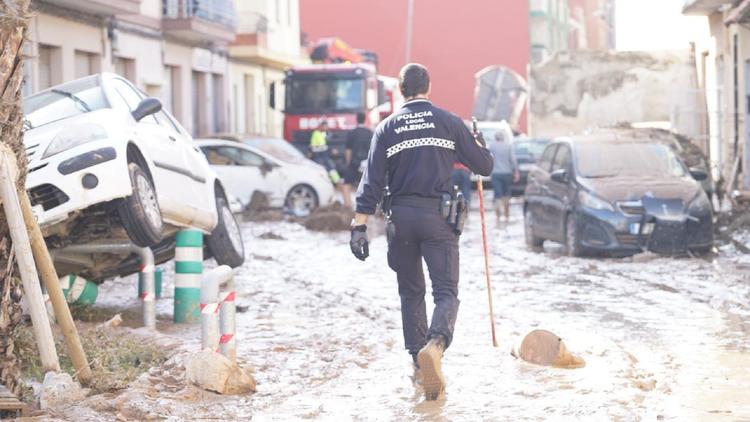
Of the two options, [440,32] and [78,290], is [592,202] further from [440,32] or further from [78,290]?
[440,32]

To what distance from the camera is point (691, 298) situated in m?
12.7

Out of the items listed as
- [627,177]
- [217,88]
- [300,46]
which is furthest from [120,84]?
[300,46]

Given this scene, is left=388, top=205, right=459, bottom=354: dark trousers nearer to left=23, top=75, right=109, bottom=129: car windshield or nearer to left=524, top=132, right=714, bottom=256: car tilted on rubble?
left=23, top=75, right=109, bottom=129: car windshield

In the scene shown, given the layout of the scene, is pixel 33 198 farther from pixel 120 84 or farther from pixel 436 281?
pixel 436 281

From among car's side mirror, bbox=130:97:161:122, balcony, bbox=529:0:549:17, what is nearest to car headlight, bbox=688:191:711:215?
car's side mirror, bbox=130:97:161:122

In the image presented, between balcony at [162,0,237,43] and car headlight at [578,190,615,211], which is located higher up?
balcony at [162,0,237,43]

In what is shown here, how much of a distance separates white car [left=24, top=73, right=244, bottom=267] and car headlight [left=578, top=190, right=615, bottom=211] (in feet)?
18.3

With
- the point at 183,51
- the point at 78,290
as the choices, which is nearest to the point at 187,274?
the point at 78,290

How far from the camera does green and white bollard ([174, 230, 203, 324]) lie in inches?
443

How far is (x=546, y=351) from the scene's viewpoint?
8719mm

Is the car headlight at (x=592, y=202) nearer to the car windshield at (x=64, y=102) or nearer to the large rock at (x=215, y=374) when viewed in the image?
the car windshield at (x=64, y=102)

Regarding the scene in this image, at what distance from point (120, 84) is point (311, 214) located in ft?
41.8

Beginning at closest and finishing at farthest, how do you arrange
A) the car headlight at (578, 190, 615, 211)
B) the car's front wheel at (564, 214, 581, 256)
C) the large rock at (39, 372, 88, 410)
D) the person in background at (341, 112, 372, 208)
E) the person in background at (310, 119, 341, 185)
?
the large rock at (39, 372, 88, 410) → the car headlight at (578, 190, 615, 211) → the car's front wheel at (564, 214, 581, 256) → the person in background at (341, 112, 372, 208) → the person in background at (310, 119, 341, 185)

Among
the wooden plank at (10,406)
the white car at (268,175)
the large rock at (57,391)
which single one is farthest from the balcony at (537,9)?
the wooden plank at (10,406)
